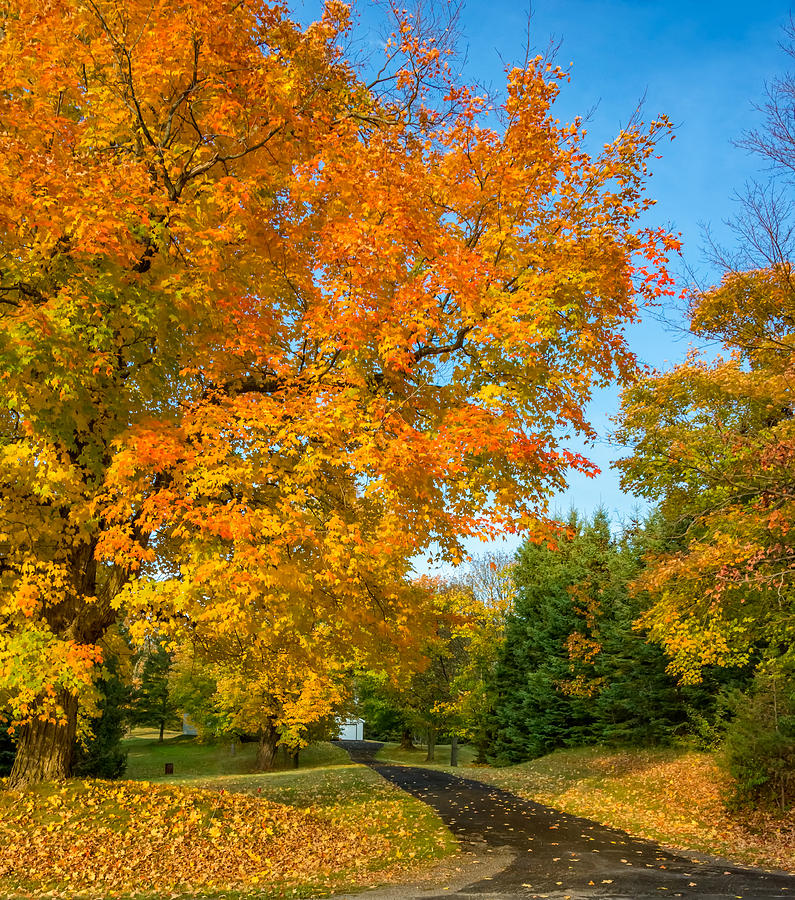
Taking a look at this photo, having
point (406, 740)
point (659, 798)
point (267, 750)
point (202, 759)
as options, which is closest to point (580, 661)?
point (659, 798)

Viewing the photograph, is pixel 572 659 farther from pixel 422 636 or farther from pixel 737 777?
pixel 422 636

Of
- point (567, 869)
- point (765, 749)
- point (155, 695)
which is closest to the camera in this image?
point (567, 869)

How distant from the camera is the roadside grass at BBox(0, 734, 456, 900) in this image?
9570 mm

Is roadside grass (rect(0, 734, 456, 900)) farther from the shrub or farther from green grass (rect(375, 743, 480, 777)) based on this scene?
green grass (rect(375, 743, 480, 777))

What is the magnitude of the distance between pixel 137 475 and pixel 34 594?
2490 mm

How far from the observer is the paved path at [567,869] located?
30.2ft

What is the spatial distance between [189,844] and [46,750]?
3.99 m

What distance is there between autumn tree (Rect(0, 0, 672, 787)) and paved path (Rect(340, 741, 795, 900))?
4.04 metres

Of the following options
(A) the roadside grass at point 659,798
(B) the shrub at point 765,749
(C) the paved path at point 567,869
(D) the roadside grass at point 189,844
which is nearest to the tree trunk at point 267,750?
(A) the roadside grass at point 659,798

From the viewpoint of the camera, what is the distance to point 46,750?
13.1m

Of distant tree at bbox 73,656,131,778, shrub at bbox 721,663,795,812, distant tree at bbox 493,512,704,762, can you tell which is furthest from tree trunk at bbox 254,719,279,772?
shrub at bbox 721,663,795,812

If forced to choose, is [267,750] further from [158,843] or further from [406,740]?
Answer: [158,843]

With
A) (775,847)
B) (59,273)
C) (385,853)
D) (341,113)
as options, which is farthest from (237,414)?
(775,847)

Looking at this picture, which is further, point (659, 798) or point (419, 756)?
point (419, 756)
